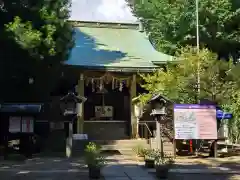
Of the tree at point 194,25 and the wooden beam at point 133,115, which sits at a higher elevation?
the tree at point 194,25

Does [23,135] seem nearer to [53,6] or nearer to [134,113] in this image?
[53,6]

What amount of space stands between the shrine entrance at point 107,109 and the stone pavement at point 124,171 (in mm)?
6138

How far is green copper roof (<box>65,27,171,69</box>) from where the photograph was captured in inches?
804

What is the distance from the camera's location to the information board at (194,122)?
15492 millimetres

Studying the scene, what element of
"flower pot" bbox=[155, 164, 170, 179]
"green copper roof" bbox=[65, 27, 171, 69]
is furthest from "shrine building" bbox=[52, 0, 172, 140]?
"flower pot" bbox=[155, 164, 170, 179]

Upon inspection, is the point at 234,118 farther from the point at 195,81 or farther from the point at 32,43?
the point at 32,43

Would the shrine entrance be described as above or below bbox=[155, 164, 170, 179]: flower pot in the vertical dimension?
above

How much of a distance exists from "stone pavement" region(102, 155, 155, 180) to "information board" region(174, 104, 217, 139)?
250 cm

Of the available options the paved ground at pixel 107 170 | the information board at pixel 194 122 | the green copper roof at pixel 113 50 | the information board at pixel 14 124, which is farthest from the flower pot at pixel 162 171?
the green copper roof at pixel 113 50

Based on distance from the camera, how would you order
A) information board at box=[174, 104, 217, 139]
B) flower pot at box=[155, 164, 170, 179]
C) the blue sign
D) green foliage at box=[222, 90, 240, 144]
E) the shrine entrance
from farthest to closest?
the shrine entrance, green foliage at box=[222, 90, 240, 144], the blue sign, information board at box=[174, 104, 217, 139], flower pot at box=[155, 164, 170, 179]

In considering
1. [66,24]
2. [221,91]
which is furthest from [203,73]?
[66,24]

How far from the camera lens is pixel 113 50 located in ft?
73.8

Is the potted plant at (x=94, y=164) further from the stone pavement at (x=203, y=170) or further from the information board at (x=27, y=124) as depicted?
the information board at (x=27, y=124)

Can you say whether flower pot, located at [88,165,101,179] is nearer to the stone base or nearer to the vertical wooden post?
the vertical wooden post
